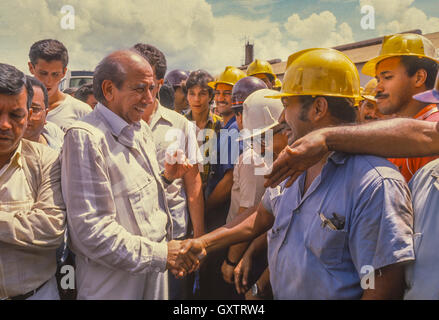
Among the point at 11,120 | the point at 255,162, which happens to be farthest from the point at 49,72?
the point at 255,162

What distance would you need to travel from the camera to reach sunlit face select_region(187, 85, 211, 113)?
4117mm

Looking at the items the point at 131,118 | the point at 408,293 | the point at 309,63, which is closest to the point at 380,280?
the point at 408,293

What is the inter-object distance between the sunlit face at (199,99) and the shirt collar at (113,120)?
209cm

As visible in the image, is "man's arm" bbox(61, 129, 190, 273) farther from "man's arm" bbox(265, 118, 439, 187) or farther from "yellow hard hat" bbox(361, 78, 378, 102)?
"yellow hard hat" bbox(361, 78, 378, 102)

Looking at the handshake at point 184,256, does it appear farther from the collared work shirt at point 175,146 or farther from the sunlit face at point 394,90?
the sunlit face at point 394,90

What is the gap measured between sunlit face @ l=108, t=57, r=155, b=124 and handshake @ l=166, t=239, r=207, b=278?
2.95 feet

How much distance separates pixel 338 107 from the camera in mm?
1841

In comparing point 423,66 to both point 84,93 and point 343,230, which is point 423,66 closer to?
point 343,230

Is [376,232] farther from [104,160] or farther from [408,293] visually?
[104,160]

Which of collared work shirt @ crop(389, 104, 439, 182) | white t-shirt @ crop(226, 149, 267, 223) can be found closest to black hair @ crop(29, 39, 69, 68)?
white t-shirt @ crop(226, 149, 267, 223)

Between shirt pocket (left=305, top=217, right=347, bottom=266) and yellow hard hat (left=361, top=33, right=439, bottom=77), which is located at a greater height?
yellow hard hat (left=361, top=33, right=439, bottom=77)

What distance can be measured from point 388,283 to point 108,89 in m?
1.88

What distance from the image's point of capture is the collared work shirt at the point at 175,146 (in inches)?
109

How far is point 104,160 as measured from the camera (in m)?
1.90
